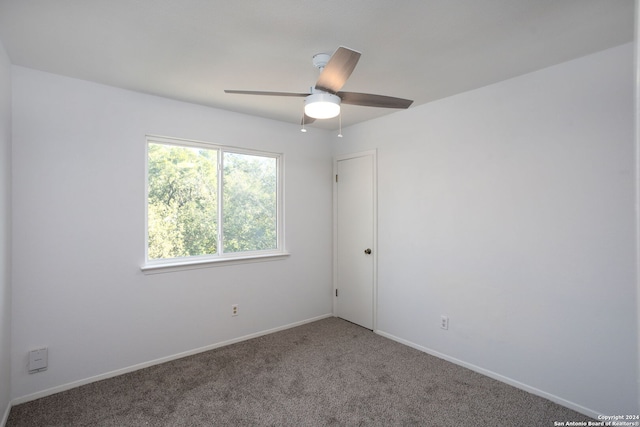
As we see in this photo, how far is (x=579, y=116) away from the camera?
2258 millimetres

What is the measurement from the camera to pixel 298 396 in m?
2.45

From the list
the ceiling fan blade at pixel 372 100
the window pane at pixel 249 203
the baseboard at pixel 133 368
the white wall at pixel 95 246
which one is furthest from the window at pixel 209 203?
the ceiling fan blade at pixel 372 100

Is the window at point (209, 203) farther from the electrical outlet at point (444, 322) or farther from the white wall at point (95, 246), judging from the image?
the electrical outlet at point (444, 322)

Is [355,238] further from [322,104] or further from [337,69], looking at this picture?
[337,69]

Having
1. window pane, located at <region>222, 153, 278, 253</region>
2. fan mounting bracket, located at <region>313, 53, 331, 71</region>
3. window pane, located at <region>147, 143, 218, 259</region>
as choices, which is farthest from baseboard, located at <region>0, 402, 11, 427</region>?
fan mounting bracket, located at <region>313, 53, 331, 71</region>

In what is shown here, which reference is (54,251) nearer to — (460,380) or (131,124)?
(131,124)

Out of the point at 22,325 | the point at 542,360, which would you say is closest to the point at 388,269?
the point at 542,360

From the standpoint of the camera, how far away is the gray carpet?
7.12 ft

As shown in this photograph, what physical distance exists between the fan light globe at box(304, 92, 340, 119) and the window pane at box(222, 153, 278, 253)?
5.64 feet

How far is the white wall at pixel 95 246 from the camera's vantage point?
2.40m

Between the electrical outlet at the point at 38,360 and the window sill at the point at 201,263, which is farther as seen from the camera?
the window sill at the point at 201,263

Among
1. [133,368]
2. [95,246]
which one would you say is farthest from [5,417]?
[95,246]

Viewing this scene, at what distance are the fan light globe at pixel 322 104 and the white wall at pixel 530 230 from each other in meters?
1.50

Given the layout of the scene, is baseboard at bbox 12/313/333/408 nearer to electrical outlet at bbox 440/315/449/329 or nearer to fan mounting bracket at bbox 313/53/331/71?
electrical outlet at bbox 440/315/449/329
